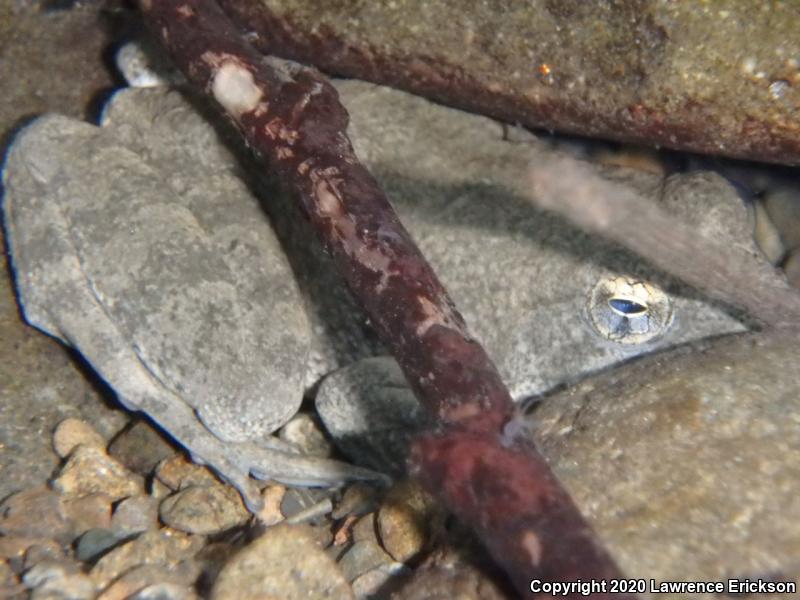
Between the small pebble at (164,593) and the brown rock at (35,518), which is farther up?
the small pebble at (164,593)

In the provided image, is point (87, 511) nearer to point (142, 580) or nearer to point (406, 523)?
point (142, 580)

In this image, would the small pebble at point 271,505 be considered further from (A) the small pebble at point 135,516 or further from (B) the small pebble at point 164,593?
(B) the small pebble at point 164,593

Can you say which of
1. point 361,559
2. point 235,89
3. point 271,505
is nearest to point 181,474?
point 271,505

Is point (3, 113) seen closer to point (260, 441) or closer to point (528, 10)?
point (260, 441)

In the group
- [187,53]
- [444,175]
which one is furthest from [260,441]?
[187,53]

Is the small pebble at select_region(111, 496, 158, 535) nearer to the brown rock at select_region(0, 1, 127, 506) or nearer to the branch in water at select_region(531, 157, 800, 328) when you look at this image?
the brown rock at select_region(0, 1, 127, 506)

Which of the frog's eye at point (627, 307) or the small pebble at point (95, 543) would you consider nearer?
the small pebble at point (95, 543)

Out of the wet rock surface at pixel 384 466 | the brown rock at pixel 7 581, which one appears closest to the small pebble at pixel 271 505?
the wet rock surface at pixel 384 466
